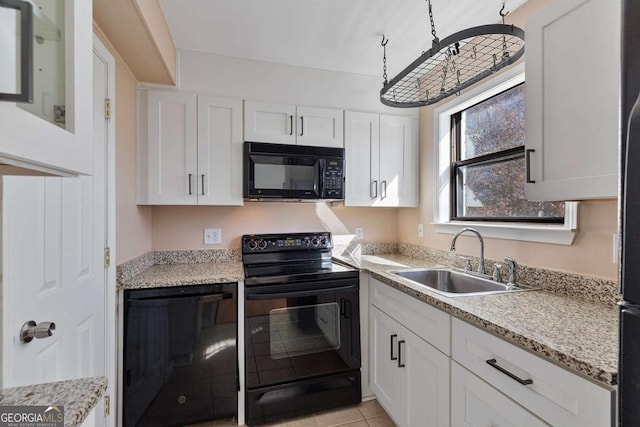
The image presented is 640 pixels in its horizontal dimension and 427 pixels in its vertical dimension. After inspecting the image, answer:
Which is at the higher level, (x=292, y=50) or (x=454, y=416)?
(x=292, y=50)

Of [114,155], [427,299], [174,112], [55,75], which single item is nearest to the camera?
[55,75]

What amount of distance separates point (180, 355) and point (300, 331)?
2.36 feet

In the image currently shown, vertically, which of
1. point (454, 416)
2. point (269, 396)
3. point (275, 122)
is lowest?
point (269, 396)

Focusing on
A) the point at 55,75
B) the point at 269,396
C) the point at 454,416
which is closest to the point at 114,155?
the point at 55,75

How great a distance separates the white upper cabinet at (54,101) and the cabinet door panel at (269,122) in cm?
147

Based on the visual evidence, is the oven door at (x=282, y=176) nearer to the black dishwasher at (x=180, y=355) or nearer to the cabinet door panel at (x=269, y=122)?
the cabinet door panel at (x=269, y=122)

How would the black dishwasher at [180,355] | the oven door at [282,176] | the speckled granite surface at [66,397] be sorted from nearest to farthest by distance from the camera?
the speckled granite surface at [66,397]
the black dishwasher at [180,355]
the oven door at [282,176]

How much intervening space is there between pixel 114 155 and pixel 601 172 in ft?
7.16

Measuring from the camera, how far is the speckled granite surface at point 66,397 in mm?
631

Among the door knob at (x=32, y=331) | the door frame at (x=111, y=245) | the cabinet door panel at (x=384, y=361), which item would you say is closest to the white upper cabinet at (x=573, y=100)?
the cabinet door panel at (x=384, y=361)

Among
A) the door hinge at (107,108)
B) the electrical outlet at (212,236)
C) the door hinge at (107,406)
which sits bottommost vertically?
the door hinge at (107,406)

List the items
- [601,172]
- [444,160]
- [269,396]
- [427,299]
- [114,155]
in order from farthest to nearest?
[444,160], [269,396], [114,155], [427,299], [601,172]

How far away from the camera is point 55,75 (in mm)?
614

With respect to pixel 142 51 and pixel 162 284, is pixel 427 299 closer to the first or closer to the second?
pixel 162 284
